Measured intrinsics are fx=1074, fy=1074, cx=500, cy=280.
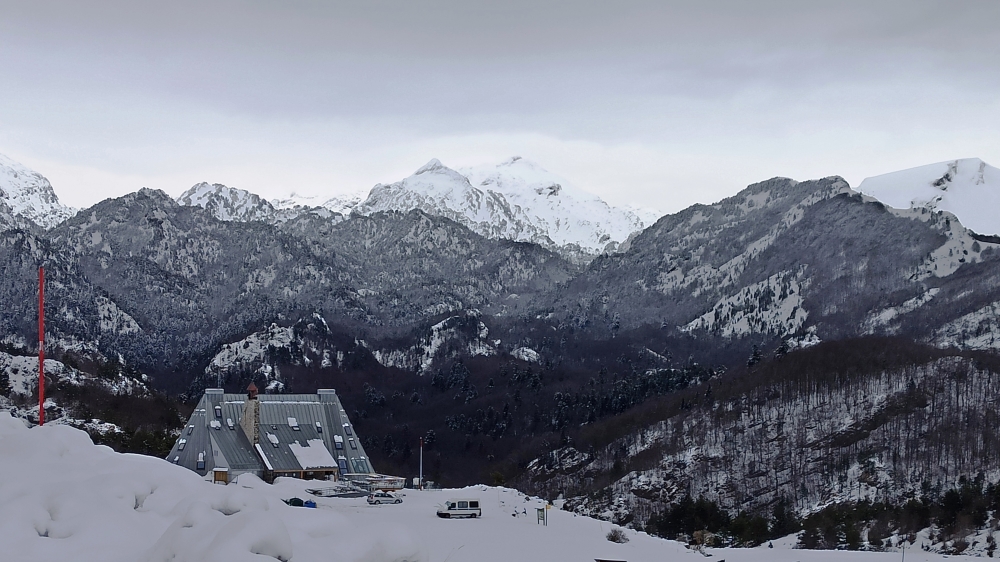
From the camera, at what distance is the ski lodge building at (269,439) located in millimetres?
92938

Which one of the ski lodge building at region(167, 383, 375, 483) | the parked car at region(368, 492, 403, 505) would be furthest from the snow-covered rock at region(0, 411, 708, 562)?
the ski lodge building at region(167, 383, 375, 483)

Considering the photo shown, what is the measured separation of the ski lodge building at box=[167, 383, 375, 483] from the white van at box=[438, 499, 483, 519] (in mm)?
38270

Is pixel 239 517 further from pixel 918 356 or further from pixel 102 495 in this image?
pixel 918 356

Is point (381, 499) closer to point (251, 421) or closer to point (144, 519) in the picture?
point (144, 519)

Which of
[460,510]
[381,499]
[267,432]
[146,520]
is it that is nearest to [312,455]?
[267,432]

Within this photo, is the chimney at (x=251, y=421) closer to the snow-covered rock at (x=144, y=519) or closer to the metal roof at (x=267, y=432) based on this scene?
the metal roof at (x=267, y=432)

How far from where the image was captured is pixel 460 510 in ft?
173

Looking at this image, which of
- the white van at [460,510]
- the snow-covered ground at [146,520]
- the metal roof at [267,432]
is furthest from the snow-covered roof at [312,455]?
the snow-covered ground at [146,520]

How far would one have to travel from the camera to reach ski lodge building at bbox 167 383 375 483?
92.9 meters

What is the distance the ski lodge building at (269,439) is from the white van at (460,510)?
3827 cm

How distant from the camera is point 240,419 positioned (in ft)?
326

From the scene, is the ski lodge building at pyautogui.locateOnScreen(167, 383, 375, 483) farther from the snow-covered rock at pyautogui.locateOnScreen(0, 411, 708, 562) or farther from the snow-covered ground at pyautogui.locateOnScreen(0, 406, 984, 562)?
the snow-covered rock at pyautogui.locateOnScreen(0, 411, 708, 562)

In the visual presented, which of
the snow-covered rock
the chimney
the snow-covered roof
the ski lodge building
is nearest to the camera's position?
the snow-covered rock

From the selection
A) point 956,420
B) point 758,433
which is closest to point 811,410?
point 758,433
